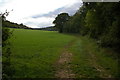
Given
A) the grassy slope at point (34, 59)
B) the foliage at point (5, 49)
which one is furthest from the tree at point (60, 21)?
the foliage at point (5, 49)

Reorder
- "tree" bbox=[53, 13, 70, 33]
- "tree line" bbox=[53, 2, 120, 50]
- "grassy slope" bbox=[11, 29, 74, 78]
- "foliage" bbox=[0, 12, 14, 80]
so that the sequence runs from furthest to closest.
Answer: "tree" bbox=[53, 13, 70, 33]
"tree line" bbox=[53, 2, 120, 50]
"grassy slope" bbox=[11, 29, 74, 78]
"foliage" bbox=[0, 12, 14, 80]

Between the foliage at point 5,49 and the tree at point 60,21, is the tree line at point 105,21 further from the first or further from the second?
the tree at point 60,21

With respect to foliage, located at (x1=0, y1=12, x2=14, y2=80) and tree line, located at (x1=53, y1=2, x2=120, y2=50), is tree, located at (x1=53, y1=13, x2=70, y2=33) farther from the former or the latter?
foliage, located at (x1=0, y1=12, x2=14, y2=80)

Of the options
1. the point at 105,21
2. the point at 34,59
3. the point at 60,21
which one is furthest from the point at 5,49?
the point at 60,21

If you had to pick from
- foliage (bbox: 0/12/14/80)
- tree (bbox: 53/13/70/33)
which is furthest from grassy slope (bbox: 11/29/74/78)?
tree (bbox: 53/13/70/33)

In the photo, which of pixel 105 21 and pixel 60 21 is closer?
pixel 105 21

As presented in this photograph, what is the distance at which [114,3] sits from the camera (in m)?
17.6

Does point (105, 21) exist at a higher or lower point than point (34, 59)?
higher

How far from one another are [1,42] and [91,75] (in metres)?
6.94

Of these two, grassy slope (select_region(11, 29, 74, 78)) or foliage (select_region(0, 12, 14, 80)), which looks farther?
grassy slope (select_region(11, 29, 74, 78))

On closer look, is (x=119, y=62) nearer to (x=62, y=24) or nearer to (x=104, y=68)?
(x=104, y=68)

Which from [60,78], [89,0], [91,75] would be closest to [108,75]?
[91,75]

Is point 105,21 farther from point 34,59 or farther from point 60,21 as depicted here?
point 60,21

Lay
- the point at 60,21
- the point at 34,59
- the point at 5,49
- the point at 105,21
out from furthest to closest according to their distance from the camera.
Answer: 1. the point at 60,21
2. the point at 105,21
3. the point at 34,59
4. the point at 5,49
